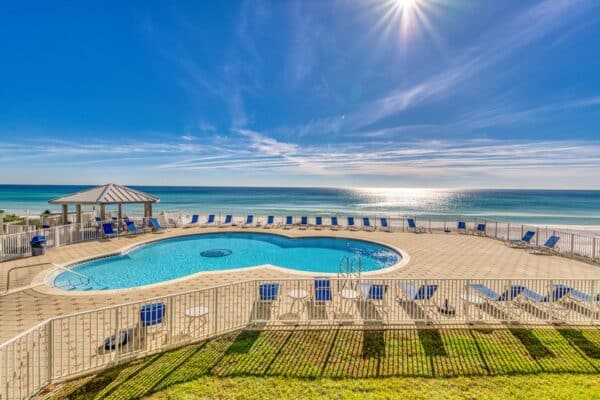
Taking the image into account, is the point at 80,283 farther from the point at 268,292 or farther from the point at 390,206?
the point at 390,206

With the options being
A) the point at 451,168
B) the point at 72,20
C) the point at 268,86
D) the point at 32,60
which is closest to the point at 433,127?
the point at 268,86

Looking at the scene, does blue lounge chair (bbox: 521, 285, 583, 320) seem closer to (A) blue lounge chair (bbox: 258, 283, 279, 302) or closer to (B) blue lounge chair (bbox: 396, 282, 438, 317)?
→ (B) blue lounge chair (bbox: 396, 282, 438, 317)

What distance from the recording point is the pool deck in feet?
20.5

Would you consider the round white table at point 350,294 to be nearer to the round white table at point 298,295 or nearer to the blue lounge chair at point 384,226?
the round white table at point 298,295

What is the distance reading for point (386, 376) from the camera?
3.69 metres

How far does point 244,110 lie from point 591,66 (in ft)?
77.3

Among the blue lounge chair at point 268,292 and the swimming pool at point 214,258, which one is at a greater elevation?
the blue lounge chair at point 268,292

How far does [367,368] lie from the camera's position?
387 cm

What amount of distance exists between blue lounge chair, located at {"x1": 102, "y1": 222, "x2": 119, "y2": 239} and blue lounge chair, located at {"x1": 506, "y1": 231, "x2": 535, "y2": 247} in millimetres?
21040

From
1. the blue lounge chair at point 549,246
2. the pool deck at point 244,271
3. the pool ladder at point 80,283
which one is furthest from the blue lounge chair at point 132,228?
the blue lounge chair at point 549,246

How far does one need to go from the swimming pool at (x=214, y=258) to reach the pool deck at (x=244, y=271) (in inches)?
24.9

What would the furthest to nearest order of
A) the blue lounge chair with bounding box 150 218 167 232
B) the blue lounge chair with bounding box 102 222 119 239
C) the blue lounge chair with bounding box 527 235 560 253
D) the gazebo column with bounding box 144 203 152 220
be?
the gazebo column with bounding box 144 203 152 220
the blue lounge chair with bounding box 150 218 167 232
the blue lounge chair with bounding box 102 222 119 239
the blue lounge chair with bounding box 527 235 560 253

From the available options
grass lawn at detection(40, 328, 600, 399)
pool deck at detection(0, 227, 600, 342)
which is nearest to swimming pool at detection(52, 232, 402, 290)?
pool deck at detection(0, 227, 600, 342)

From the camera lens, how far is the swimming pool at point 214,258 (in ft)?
30.5
